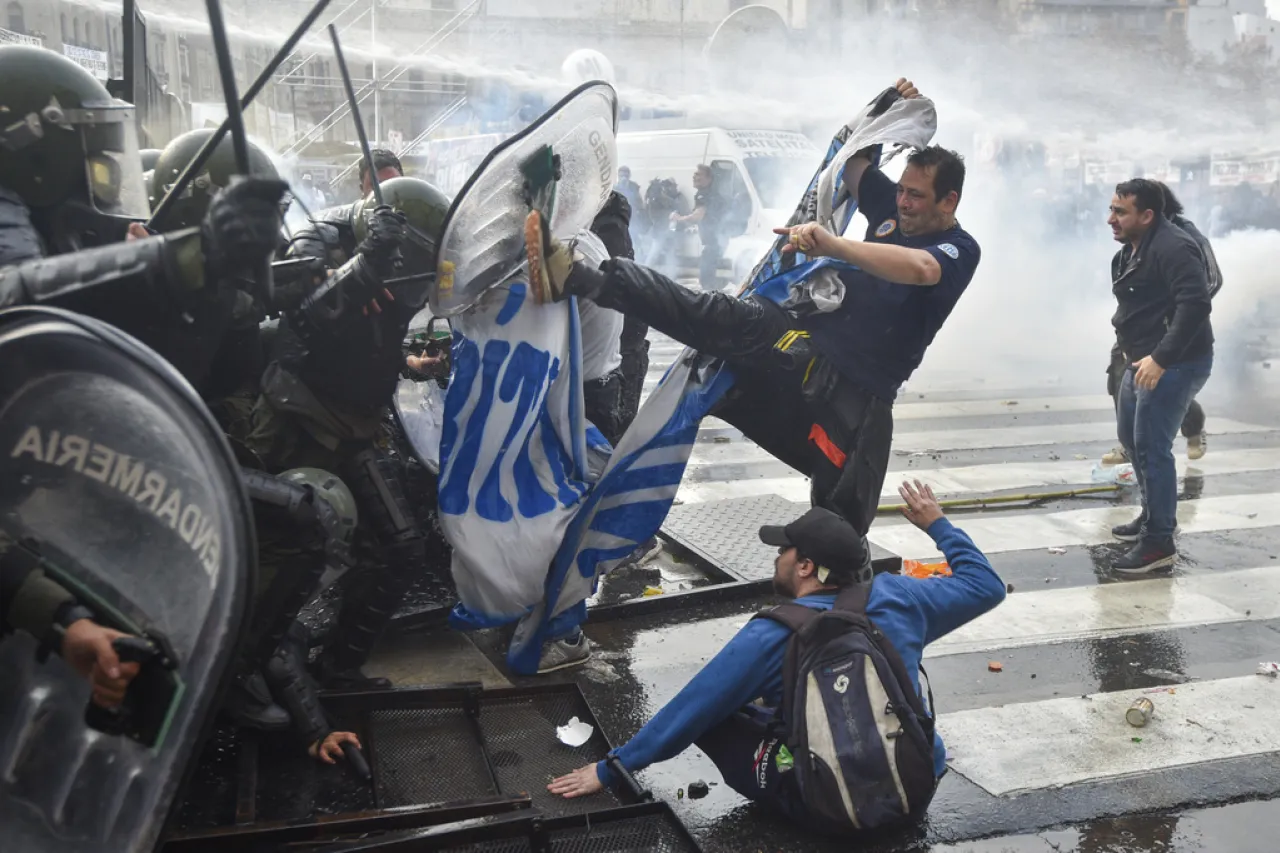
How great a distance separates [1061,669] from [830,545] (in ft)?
6.19

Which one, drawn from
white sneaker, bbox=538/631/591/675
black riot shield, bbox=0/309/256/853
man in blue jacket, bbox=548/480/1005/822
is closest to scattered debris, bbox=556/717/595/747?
man in blue jacket, bbox=548/480/1005/822

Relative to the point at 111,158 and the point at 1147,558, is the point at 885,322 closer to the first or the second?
the point at 111,158

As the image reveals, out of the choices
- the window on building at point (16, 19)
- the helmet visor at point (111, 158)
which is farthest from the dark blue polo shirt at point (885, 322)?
the window on building at point (16, 19)

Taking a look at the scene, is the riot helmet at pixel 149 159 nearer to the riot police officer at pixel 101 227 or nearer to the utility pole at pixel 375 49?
the riot police officer at pixel 101 227

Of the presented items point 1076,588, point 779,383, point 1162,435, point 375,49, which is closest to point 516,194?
point 779,383

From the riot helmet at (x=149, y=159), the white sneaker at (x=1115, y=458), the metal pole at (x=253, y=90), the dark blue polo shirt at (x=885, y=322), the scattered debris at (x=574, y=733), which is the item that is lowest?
the white sneaker at (x=1115, y=458)

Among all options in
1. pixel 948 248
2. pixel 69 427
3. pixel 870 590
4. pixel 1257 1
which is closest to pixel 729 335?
pixel 948 248

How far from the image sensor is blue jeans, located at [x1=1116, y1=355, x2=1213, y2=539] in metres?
5.79

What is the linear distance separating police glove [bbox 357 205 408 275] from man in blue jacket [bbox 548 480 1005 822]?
53.7 inches

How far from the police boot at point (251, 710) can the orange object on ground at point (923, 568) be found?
10.1ft

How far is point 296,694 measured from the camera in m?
3.38

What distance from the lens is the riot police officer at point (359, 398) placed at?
11.3ft

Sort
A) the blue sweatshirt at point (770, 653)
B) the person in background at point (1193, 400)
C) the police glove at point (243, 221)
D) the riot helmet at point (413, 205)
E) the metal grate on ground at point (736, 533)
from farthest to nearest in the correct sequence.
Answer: the person in background at point (1193, 400)
the metal grate on ground at point (736, 533)
the riot helmet at point (413, 205)
the blue sweatshirt at point (770, 653)
the police glove at point (243, 221)

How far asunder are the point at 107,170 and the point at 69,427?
1.62 m
